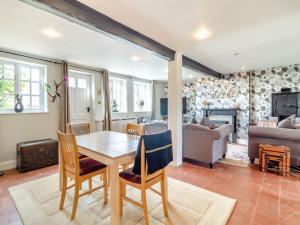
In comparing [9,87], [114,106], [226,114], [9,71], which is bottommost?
[226,114]

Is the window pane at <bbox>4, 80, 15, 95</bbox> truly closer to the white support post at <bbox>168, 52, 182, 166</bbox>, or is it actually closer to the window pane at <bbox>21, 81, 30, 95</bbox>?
the window pane at <bbox>21, 81, 30, 95</bbox>

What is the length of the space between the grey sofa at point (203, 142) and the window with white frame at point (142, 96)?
346 centimetres

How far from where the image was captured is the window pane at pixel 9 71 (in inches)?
A: 139

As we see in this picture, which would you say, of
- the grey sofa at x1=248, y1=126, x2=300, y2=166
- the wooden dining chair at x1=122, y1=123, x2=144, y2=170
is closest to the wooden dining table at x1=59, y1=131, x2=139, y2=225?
the wooden dining chair at x1=122, y1=123, x2=144, y2=170

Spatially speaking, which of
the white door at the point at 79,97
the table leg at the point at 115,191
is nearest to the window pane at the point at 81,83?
the white door at the point at 79,97

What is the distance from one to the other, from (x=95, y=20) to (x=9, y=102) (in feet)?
9.37

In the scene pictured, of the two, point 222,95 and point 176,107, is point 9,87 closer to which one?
point 176,107

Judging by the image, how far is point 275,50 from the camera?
375 cm

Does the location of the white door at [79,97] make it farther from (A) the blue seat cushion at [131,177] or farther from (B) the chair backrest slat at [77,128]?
(A) the blue seat cushion at [131,177]

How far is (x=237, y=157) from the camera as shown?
13.1ft

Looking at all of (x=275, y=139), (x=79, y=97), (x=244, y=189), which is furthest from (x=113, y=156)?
(x=79, y=97)

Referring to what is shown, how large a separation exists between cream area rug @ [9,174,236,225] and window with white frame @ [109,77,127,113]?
12.4 ft

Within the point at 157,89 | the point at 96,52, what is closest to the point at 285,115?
the point at 157,89

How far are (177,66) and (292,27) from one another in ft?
6.26
